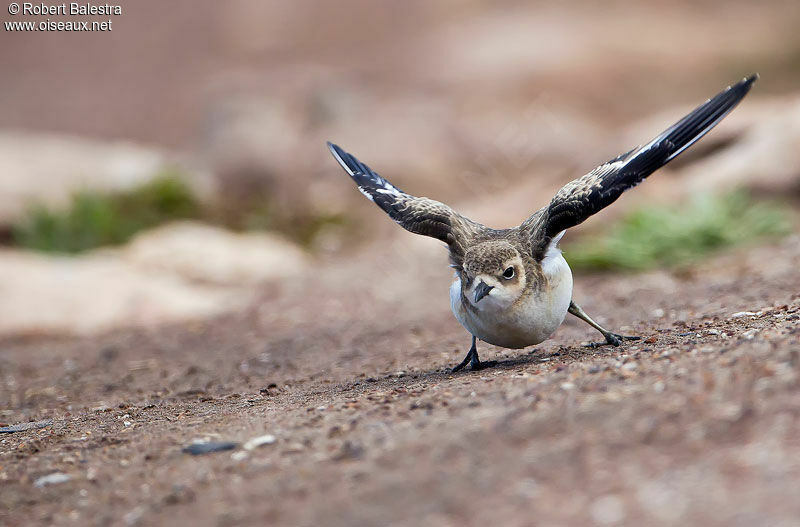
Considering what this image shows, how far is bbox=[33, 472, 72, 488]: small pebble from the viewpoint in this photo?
175 inches

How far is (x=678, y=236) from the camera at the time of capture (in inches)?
428

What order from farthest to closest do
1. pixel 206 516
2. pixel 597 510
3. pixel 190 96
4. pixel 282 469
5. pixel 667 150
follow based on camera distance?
pixel 190 96, pixel 667 150, pixel 282 469, pixel 206 516, pixel 597 510

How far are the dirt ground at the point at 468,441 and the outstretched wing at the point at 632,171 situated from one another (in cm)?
88

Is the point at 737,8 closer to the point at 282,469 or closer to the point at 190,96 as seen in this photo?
the point at 190,96

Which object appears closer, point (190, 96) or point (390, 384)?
point (390, 384)

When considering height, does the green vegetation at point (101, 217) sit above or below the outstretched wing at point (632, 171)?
above

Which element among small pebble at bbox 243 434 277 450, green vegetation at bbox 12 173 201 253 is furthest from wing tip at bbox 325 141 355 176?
green vegetation at bbox 12 173 201 253

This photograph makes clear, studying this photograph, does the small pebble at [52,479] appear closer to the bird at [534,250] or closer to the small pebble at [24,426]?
the small pebble at [24,426]

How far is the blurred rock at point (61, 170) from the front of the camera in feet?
52.4

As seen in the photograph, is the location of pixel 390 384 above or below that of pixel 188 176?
below

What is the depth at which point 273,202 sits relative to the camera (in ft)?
58.8

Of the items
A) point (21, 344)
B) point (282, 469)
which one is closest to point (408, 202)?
point (282, 469)

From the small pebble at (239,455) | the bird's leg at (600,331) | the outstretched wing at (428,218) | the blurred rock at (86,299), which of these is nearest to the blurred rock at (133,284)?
the blurred rock at (86,299)

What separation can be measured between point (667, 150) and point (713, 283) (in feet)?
12.5
